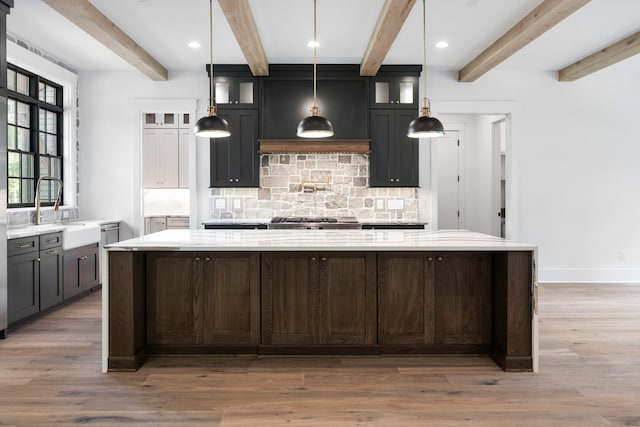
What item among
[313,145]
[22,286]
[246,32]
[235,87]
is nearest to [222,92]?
[235,87]

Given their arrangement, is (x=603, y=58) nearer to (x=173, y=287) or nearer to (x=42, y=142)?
(x=173, y=287)

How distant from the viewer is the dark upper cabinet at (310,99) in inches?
227

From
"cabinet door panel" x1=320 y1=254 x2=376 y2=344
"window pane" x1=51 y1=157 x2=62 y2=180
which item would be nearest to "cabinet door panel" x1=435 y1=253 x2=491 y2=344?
"cabinet door panel" x1=320 y1=254 x2=376 y2=344

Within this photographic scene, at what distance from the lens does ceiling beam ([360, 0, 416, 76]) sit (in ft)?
12.1

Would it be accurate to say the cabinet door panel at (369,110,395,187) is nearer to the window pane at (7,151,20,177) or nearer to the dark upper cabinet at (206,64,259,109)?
the dark upper cabinet at (206,64,259,109)

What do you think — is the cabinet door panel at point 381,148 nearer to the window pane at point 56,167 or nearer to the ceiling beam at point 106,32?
the ceiling beam at point 106,32

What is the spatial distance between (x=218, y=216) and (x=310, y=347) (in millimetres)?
3344

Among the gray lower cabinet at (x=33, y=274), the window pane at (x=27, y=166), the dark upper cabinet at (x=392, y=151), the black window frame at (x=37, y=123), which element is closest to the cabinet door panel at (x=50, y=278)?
the gray lower cabinet at (x=33, y=274)

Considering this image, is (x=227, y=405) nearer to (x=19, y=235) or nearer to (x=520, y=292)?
(x=520, y=292)

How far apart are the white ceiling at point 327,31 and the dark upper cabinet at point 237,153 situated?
74 centimetres

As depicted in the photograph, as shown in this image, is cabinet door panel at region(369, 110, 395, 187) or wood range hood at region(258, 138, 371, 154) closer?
wood range hood at region(258, 138, 371, 154)

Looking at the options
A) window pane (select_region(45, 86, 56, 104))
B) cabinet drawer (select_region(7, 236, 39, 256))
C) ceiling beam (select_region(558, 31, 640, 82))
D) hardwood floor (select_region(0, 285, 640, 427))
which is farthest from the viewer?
window pane (select_region(45, 86, 56, 104))

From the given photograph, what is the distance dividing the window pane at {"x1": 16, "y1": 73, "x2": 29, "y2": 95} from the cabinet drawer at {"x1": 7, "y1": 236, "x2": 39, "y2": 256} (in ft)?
6.72

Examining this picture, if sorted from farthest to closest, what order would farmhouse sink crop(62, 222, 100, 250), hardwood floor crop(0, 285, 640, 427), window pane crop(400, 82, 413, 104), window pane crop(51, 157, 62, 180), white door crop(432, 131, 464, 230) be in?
white door crop(432, 131, 464, 230)
window pane crop(400, 82, 413, 104)
window pane crop(51, 157, 62, 180)
farmhouse sink crop(62, 222, 100, 250)
hardwood floor crop(0, 285, 640, 427)
